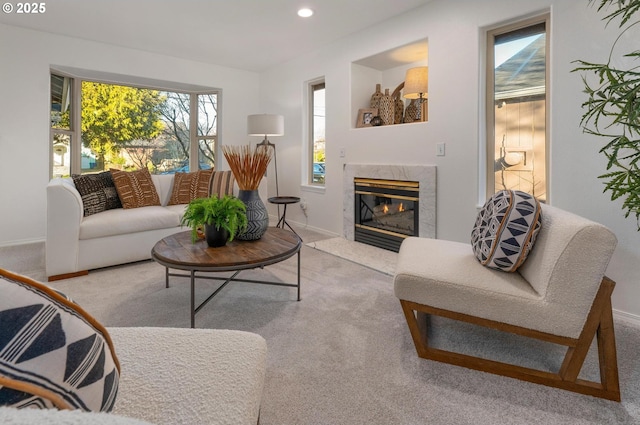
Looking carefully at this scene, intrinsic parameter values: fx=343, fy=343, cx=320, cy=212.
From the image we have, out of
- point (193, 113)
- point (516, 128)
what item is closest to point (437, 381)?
point (516, 128)

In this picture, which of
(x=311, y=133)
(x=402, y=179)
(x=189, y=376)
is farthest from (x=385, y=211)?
(x=189, y=376)

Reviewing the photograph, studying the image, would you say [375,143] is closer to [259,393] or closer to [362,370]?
[362,370]

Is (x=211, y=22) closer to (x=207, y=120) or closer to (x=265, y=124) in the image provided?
(x=265, y=124)

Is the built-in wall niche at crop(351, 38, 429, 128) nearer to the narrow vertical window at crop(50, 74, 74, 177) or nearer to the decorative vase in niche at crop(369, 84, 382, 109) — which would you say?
the decorative vase in niche at crop(369, 84, 382, 109)

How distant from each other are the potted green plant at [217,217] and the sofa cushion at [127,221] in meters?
1.20

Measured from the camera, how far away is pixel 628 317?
6.99ft

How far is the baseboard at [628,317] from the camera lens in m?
2.08

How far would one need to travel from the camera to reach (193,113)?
5.65 metres

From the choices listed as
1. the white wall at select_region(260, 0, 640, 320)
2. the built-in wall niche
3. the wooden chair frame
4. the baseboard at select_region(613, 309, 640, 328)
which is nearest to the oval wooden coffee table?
the wooden chair frame

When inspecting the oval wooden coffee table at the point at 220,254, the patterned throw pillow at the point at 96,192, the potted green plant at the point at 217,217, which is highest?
the patterned throw pillow at the point at 96,192

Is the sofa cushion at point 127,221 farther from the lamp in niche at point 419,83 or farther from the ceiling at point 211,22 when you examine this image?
the lamp in niche at point 419,83

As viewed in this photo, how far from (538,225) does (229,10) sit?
3.38 metres

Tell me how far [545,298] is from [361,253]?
222cm

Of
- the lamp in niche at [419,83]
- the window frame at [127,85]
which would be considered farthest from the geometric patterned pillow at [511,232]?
the window frame at [127,85]
